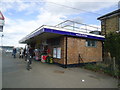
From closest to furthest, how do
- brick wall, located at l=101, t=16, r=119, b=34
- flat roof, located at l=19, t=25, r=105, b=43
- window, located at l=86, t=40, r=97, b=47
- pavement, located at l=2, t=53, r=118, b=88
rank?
1. pavement, located at l=2, t=53, r=118, b=88
2. flat roof, located at l=19, t=25, r=105, b=43
3. window, located at l=86, t=40, r=97, b=47
4. brick wall, located at l=101, t=16, r=119, b=34

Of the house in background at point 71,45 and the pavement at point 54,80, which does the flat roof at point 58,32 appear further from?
the pavement at point 54,80

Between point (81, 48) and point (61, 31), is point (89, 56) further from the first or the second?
point (61, 31)

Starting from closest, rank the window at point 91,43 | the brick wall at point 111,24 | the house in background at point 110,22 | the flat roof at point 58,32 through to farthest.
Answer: the flat roof at point 58,32 < the window at point 91,43 < the house in background at point 110,22 < the brick wall at point 111,24

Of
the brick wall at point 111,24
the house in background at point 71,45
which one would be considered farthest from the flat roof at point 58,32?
the brick wall at point 111,24

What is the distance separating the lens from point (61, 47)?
11.7 m

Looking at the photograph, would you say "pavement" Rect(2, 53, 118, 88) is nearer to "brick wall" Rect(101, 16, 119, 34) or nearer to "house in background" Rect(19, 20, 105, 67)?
"house in background" Rect(19, 20, 105, 67)

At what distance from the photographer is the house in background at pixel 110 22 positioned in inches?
595

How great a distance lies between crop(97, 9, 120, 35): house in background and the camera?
15.1 metres

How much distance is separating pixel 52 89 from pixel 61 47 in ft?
22.4

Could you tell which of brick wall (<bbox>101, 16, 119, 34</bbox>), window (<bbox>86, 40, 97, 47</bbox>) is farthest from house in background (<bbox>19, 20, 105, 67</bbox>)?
brick wall (<bbox>101, 16, 119, 34</bbox>)

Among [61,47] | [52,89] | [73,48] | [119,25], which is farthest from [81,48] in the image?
[52,89]

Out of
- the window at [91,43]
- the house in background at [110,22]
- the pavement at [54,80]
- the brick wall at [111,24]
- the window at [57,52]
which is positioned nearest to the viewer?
the pavement at [54,80]

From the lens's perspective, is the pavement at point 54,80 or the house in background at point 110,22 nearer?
the pavement at point 54,80

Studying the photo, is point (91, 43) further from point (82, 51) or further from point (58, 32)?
point (58, 32)
